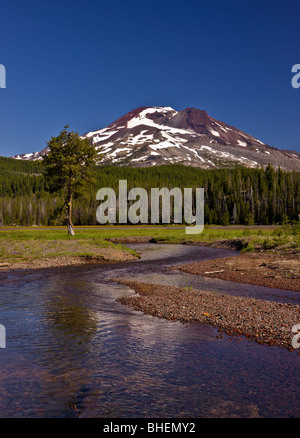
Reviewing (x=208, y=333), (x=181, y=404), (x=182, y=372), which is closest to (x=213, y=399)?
(x=181, y=404)

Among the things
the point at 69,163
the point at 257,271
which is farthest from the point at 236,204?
the point at 257,271

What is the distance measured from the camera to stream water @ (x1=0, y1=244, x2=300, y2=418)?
26.9 feet

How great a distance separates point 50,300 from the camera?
18969mm

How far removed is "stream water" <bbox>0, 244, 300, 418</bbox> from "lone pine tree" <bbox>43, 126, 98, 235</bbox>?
3804 centimetres

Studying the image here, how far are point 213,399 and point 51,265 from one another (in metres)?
26.8

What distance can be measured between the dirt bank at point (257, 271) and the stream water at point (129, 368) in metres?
11.5

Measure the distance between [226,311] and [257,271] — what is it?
44.2ft

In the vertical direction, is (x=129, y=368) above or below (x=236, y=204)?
below

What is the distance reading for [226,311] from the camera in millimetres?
15719
